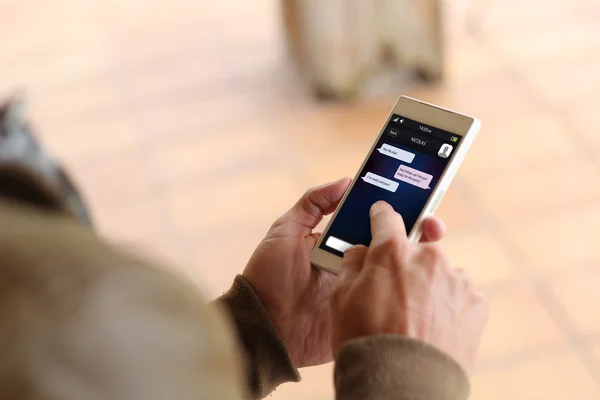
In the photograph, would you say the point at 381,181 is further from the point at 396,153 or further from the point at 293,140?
the point at 293,140

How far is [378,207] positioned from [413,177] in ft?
0.35

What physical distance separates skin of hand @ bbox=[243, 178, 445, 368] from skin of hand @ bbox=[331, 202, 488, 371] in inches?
5.6

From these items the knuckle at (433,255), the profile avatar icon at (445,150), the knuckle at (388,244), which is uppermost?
the profile avatar icon at (445,150)

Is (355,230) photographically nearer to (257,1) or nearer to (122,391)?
(122,391)

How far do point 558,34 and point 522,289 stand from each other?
1.00 m

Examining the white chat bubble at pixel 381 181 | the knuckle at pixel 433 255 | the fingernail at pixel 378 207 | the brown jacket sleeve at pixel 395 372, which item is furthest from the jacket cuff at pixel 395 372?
the white chat bubble at pixel 381 181

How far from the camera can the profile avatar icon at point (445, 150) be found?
925 mm

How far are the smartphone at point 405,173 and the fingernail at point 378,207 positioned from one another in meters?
0.04

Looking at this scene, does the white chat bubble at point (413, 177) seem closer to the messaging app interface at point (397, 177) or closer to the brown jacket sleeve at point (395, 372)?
the messaging app interface at point (397, 177)

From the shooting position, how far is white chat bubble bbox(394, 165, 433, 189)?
91 centimetres

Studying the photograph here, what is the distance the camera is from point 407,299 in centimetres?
66

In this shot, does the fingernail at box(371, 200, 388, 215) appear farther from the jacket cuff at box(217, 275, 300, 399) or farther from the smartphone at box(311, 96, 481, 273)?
the jacket cuff at box(217, 275, 300, 399)

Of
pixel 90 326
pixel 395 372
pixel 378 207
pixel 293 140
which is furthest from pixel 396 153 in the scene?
pixel 293 140

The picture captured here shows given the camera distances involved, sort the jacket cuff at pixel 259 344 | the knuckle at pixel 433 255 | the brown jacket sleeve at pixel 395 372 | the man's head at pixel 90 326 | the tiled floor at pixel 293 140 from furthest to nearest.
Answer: the tiled floor at pixel 293 140
the jacket cuff at pixel 259 344
the knuckle at pixel 433 255
the brown jacket sleeve at pixel 395 372
the man's head at pixel 90 326
